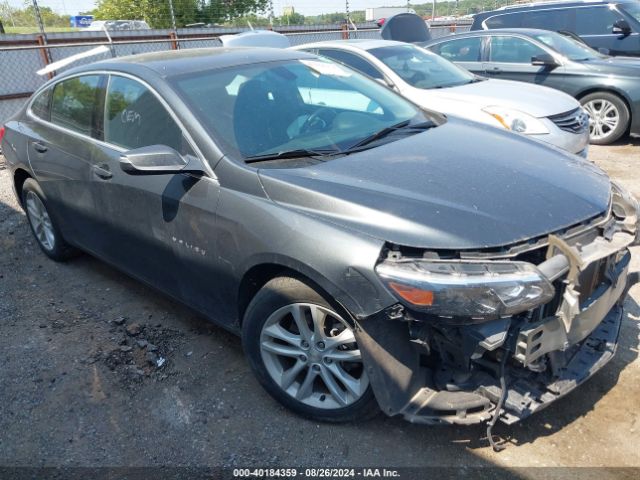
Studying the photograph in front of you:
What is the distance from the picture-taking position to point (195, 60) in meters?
3.39

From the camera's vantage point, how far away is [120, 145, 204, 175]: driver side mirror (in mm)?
2693

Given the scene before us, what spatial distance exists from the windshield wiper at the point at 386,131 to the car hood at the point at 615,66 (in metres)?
5.46

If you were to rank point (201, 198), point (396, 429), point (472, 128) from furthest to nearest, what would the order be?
point (472, 128) < point (201, 198) < point (396, 429)

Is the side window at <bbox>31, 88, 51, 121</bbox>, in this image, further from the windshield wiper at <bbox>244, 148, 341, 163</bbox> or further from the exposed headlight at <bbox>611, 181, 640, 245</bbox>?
the exposed headlight at <bbox>611, 181, 640, 245</bbox>

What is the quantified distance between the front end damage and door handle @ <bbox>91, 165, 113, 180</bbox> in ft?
6.64

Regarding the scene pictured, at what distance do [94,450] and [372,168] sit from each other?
1911 mm

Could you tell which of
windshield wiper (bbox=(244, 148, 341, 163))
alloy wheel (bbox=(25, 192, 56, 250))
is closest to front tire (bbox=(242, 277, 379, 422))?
windshield wiper (bbox=(244, 148, 341, 163))

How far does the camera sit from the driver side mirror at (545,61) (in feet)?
25.5

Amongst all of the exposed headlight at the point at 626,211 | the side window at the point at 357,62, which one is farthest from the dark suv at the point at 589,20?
the exposed headlight at the point at 626,211

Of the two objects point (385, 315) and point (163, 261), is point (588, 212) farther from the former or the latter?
point (163, 261)

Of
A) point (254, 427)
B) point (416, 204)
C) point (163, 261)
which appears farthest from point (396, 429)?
point (163, 261)

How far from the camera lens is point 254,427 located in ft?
8.82

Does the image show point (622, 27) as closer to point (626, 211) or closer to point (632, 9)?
point (632, 9)

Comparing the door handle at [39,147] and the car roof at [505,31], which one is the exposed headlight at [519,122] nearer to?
the car roof at [505,31]
